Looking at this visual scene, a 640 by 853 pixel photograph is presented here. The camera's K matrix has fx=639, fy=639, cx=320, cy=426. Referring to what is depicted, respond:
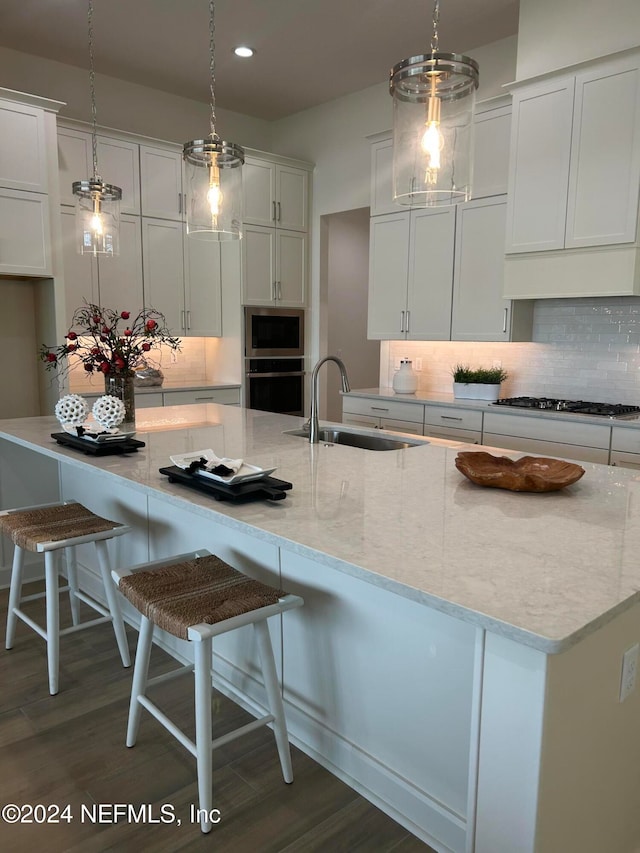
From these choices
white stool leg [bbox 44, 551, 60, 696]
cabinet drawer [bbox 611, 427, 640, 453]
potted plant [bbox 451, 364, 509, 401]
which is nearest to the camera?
white stool leg [bbox 44, 551, 60, 696]

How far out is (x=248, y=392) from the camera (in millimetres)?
5789

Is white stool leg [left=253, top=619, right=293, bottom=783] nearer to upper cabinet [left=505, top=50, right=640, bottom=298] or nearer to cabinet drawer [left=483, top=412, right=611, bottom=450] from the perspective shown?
cabinet drawer [left=483, top=412, right=611, bottom=450]

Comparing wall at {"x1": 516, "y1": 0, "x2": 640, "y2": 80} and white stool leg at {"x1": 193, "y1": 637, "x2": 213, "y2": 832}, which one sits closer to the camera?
white stool leg at {"x1": 193, "y1": 637, "x2": 213, "y2": 832}

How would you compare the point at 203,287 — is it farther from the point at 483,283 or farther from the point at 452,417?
the point at 452,417

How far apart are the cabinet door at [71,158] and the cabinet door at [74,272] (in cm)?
16

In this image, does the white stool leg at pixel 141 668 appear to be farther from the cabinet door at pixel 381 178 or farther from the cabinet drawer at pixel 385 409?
the cabinet door at pixel 381 178

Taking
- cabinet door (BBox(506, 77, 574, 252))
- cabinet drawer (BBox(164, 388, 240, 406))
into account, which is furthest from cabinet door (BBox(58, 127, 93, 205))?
cabinet door (BBox(506, 77, 574, 252))

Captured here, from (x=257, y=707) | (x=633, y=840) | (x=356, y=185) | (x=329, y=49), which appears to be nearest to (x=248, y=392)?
(x=356, y=185)

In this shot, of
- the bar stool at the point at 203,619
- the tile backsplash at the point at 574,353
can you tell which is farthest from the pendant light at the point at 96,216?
the tile backsplash at the point at 574,353

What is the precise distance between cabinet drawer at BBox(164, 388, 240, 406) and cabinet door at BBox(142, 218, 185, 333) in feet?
1.89

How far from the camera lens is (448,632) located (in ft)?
5.25

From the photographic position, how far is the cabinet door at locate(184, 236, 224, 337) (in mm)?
5559

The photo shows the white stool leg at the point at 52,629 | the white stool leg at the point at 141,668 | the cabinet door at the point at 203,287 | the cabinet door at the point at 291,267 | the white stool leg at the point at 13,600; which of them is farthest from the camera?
the cabinet door at the point at 291,267

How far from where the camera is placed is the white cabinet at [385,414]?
15.5 ft
